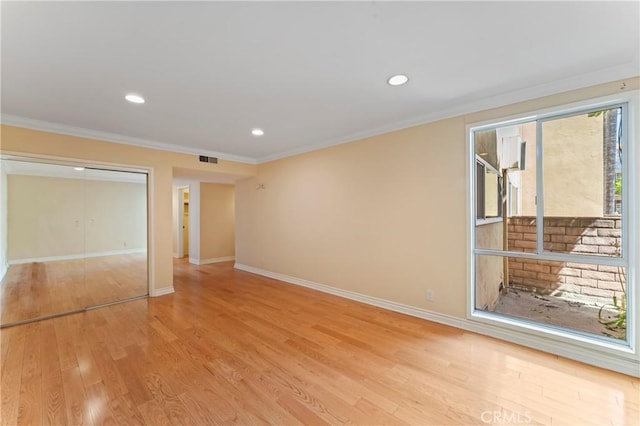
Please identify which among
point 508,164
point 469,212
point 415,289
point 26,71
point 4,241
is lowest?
point 415,289

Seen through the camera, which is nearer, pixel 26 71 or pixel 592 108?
pixel 26 71

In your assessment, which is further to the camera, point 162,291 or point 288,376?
point 162,291

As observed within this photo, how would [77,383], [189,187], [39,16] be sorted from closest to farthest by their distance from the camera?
[39,16] < [77,383] < [189,187]

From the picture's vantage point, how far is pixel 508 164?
3.17 metres

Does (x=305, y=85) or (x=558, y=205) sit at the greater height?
(x=305, y=85)

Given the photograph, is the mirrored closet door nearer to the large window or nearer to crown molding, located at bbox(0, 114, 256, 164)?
crown molding, located at bbox(0, 114, 256, 164)

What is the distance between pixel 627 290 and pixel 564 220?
0.73 m

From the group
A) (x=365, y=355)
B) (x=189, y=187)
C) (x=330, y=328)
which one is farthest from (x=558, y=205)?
(x=189, y=187)

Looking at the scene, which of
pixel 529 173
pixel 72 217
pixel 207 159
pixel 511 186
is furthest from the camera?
pixel 207 159

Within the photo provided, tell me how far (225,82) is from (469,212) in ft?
9.56

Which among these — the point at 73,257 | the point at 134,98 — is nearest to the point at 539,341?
the point at 134,98

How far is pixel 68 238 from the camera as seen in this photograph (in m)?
3.77

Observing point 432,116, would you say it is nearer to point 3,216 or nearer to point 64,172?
point 64,172

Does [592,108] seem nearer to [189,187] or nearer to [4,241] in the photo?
[4,241]
